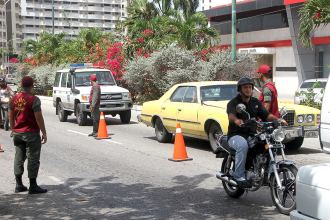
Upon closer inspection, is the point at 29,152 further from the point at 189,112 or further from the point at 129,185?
the point at 189,112

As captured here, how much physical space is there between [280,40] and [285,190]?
29521 millimetres

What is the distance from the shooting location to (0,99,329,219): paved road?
225 inches

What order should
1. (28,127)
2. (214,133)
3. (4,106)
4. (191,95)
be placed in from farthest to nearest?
(4,106)
(191,95)
(214,133)
(28,127)

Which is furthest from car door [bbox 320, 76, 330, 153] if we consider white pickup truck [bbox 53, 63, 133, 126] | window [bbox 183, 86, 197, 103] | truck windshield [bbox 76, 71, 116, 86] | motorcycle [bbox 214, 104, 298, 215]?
truck windshield [bbox 76, 71, 116, 86]

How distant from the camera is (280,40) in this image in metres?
33.2

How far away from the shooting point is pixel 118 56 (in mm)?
25734

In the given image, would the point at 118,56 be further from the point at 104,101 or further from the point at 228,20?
the point at 228,20

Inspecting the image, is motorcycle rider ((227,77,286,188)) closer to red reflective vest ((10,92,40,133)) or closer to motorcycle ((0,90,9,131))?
red reflective vest ((10,92,40,133))

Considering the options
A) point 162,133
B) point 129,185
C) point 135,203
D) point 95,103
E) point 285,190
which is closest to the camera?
point 285,190

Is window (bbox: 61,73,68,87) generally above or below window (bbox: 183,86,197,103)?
above

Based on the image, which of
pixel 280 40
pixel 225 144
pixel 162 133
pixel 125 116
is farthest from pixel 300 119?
pixel 280 40

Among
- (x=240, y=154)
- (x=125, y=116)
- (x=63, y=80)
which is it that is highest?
(x=63, y=80)

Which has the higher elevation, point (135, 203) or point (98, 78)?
point (98, 78)

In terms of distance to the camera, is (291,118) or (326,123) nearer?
(326,123)
